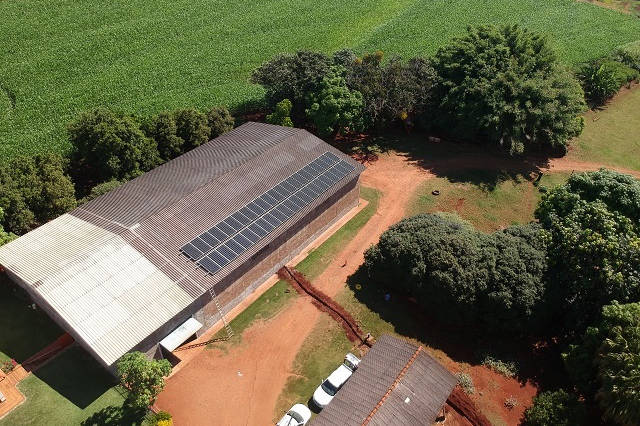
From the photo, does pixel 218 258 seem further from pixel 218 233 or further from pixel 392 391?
pixel 392 391

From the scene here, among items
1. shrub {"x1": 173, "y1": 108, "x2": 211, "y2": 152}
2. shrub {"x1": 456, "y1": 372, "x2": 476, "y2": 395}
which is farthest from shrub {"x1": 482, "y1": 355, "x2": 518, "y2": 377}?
shrub {"x1": 173, "y1": 108, "x2": 211, "y2": 152}

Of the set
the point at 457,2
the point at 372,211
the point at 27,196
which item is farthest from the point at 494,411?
the point at 457,2

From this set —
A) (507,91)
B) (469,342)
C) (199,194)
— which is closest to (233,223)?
(199,194)

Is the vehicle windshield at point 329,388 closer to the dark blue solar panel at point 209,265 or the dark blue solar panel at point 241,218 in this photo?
the dark blue solar panel at point 209,265

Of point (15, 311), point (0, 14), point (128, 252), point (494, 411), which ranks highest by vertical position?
point (0, 14)

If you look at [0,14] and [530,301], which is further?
[0,14]

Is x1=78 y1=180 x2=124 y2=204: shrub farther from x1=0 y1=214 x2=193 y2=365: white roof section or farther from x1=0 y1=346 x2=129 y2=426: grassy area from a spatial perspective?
x1=0 y1=346 x2=129 y2=426: grassy area

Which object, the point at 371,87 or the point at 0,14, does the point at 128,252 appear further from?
the point at 0,14
